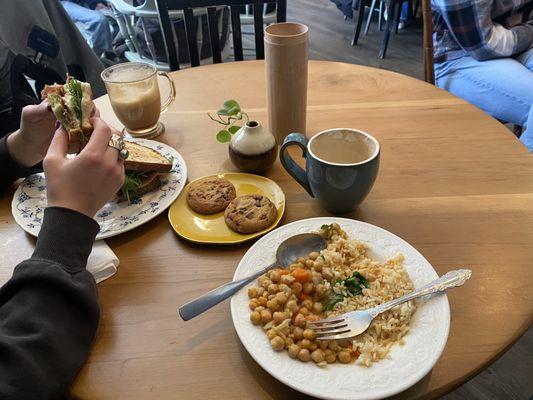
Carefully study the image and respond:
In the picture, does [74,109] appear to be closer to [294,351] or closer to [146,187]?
[146,187]

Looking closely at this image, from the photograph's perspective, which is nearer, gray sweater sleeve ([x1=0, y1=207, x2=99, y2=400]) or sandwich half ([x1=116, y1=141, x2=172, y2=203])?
gray sweater sleeve ([x1=0, y1=207, x2=99, y2=400])

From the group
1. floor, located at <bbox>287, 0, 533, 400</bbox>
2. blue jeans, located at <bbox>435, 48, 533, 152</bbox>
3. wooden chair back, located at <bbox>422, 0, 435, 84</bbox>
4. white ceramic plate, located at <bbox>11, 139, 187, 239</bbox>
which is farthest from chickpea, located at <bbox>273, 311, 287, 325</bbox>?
blue jeans, located at <bbox>435, 48, 533, 152</bbox>

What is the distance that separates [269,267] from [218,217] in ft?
0.64

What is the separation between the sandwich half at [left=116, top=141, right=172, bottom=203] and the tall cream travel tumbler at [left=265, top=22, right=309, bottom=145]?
0.30 metres

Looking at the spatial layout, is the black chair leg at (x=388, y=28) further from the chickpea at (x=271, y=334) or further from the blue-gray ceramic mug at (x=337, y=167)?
the chickpea at (x=271, y=334)

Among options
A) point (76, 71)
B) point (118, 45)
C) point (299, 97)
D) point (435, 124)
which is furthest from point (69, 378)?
point (118, 45)

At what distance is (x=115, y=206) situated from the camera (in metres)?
0.89

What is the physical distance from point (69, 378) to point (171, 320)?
0.16 m

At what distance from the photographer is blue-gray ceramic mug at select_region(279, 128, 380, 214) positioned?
31.3 inches

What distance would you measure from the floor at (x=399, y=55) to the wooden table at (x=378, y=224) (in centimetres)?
86

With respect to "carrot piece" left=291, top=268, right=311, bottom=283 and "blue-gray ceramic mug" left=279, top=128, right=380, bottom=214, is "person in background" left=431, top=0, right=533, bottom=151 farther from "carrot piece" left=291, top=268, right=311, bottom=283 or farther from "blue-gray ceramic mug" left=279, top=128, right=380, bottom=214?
"carrot piece" left=291, top=268, right=311, bottom=283

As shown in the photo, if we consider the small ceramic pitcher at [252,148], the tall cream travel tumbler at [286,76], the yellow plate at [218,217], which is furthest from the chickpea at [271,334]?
the tall cream travel tumbler at [286,76]

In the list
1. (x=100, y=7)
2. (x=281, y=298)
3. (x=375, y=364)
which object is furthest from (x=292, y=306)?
(x=100, y=7)

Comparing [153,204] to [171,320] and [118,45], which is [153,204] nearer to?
[171,320]
